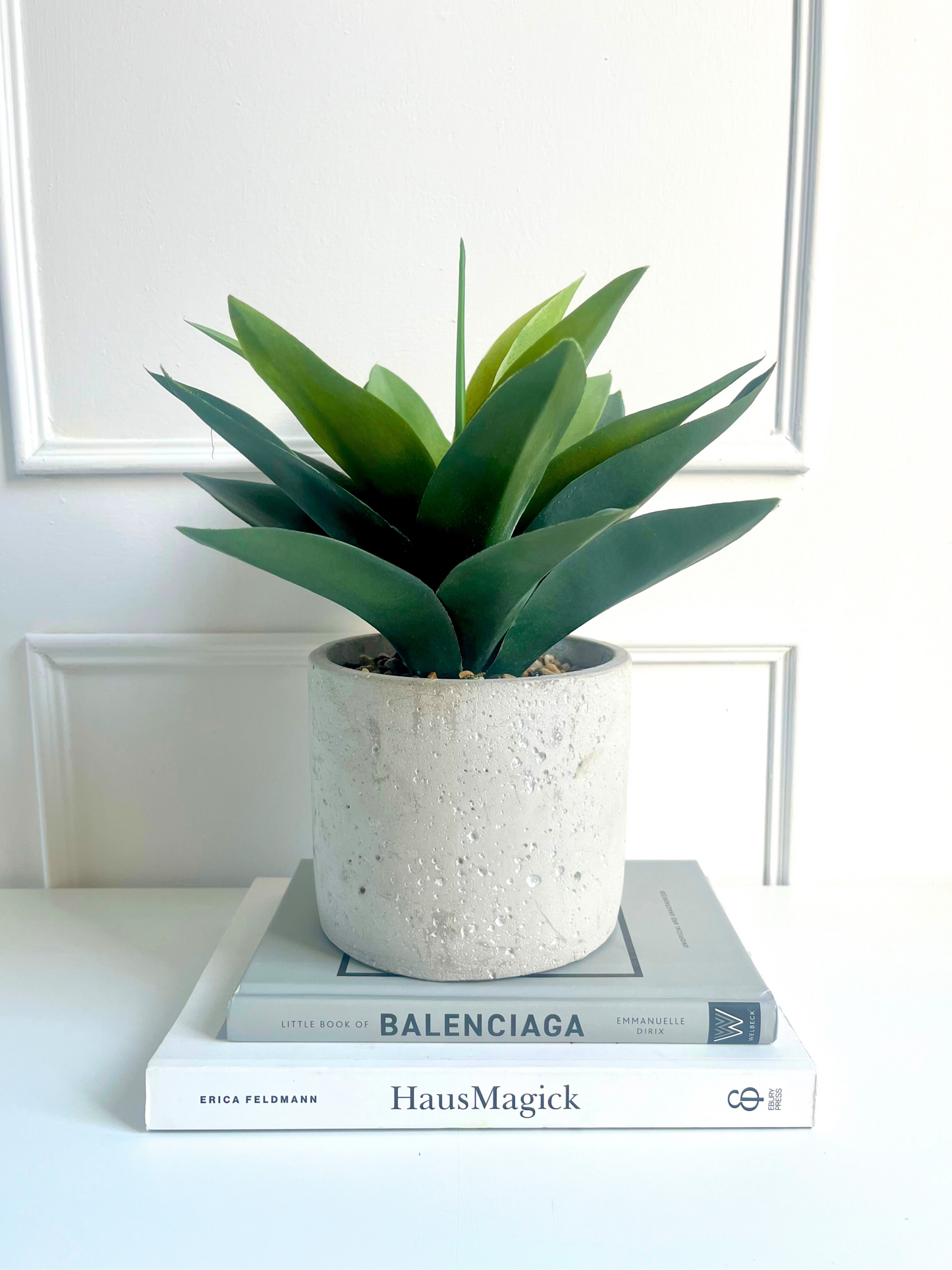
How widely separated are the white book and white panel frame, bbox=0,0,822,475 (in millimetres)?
410

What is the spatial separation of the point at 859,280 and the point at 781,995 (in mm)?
498

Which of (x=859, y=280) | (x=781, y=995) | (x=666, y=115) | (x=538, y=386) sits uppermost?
(x=666, y=115)

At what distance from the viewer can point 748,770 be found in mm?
723

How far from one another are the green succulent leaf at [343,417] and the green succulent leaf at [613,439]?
6 cm

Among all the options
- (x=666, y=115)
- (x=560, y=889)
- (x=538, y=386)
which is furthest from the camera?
(x=666, y=115)

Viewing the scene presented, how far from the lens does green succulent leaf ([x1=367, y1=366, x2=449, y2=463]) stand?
20.3 inches

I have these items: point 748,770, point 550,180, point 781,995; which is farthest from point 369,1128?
point 550,180

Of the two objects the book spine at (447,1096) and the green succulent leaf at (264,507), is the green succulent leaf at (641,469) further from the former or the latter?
the book spine at (447,1096)

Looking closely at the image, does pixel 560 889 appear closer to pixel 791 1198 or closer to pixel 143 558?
pixel 791 1198

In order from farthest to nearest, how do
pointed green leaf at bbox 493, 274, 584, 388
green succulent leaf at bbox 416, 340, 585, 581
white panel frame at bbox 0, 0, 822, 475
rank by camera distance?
1. white panel frame at bbox 0, 0, 822, 475
2. pointed green leaf at bbox 493, 274, 584, 388
3. green succulent leaf at bbox 416, 340, 585, 581

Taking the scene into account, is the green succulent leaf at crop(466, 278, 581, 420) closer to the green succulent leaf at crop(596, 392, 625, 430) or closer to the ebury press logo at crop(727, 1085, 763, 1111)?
the green succulent leaf at crop(596, 392, 625, 430)

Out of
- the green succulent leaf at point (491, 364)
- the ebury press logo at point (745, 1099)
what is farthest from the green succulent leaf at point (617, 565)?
the ebury press logo at point (745, 1099)

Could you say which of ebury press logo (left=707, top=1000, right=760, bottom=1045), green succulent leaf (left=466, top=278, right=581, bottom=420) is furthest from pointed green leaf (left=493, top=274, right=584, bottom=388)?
ebury press logo (left=707, top=1000, right=760, bottom=1045)

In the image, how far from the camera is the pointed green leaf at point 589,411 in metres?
0.50
